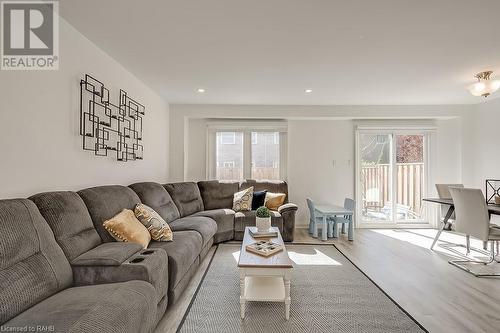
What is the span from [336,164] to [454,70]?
8.18 ft

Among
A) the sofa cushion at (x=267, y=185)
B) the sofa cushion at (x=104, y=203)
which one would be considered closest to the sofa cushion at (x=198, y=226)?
the sofa cushion at (x=104, y=203)

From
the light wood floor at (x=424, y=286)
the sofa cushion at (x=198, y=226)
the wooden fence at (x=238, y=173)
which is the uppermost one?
the wooden fence at (x=238, y=173)

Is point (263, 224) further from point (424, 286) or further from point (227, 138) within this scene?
point (227, 138)

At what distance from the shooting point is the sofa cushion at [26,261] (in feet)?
4.02

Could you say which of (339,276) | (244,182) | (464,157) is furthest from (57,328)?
(464,157)

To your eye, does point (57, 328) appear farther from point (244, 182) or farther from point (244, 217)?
point (244, 182)

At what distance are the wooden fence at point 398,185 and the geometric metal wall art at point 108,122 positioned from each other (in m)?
4.43

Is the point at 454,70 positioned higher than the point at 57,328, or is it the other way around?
the point at 454,70

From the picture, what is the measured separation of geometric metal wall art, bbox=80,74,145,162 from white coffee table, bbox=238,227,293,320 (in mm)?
1948

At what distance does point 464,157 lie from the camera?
4941 millimetres

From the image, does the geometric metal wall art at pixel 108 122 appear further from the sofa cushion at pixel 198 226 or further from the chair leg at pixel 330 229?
the chair leg at pixel 330 229

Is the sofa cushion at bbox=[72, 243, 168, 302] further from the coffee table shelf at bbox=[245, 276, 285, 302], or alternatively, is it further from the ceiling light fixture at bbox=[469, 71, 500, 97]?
the ceiling light fixture at bbox=[469, 71, 500, 97]

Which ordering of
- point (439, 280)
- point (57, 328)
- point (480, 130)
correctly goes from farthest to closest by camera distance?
point (480, 130) → point (439, 280) → point (57, 328)

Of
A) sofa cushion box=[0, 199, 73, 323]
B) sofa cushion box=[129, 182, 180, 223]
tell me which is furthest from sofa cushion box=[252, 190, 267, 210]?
sofa cushion box=[0, 199, 73, 323]
